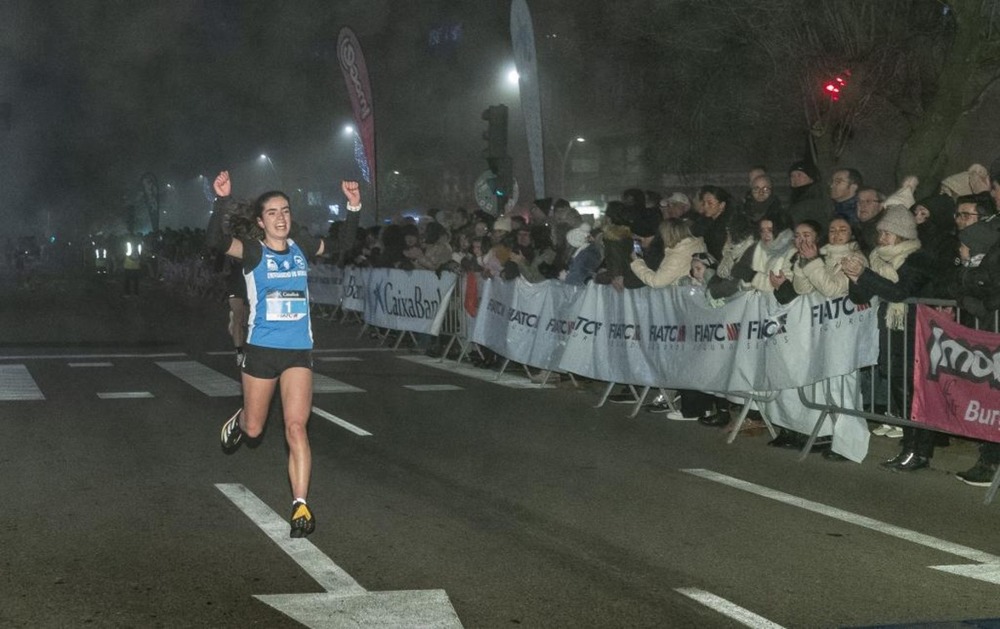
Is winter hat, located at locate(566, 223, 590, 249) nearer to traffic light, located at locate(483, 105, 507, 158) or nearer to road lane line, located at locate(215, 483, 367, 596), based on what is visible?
traffic light, located at locate(483, 105, 507, 158)

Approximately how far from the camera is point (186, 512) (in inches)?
292

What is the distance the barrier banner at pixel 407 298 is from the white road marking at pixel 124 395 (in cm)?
525

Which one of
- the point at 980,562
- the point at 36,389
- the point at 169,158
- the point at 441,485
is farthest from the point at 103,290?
the point at 980,562

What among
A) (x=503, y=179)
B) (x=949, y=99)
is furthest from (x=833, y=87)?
(x=503, y=179)

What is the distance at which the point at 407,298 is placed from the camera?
19.5 m

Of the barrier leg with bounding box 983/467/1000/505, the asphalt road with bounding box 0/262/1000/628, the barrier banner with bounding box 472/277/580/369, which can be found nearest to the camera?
the asphalt road with bounding box 0/262/1000/628

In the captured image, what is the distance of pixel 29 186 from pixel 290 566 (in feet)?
290

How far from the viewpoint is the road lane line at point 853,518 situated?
6796 millimetres

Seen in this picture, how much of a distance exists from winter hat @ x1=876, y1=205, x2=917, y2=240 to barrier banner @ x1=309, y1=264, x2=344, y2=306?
51.8ft

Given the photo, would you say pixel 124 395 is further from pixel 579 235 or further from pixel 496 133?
pixel 496 133

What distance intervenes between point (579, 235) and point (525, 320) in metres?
1.15

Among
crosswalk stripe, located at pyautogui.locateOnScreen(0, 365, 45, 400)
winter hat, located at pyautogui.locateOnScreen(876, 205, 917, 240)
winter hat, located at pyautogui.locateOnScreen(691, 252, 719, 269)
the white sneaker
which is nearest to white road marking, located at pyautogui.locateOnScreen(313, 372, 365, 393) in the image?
crosswalk stripe, located at pyautogui.locateOnScreen(0, 365, 45, 400)

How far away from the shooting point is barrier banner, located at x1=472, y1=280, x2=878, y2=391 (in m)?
9.84

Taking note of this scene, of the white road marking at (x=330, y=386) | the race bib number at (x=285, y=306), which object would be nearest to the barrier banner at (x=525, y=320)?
the white road marking at (x=330, y=386)
